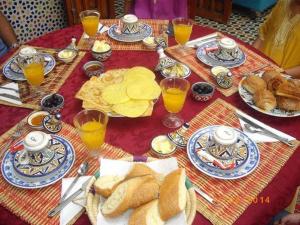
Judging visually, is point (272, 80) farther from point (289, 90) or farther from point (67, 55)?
point (67, 55)

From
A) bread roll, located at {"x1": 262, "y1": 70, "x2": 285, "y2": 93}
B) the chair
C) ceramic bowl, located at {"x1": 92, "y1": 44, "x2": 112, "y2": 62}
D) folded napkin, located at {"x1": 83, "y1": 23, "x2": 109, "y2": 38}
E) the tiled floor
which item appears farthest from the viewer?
the tiled floor

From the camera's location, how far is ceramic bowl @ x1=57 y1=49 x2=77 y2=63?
184cm

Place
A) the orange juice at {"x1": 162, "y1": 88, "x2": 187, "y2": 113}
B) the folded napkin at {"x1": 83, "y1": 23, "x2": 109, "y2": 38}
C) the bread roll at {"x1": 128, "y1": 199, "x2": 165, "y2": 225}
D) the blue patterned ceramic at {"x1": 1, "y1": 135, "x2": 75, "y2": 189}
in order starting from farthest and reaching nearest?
the folded napkin at {"x1": 83, "y1": 23, "x2": 109, "y2": 38} < the orange juice at {"x1": 162, "y1": 88, "x2": 187, "y2": 113} < the blue patterned ceramic at {"x1": 1, "y1": 135, "x2": 75, "y2": 189} < the bread roll at {"x1": 128, "y1": 199, "x2": 165, "y2": 225}

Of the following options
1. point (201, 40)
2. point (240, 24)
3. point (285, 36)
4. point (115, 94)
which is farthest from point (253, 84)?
point (240, 24)

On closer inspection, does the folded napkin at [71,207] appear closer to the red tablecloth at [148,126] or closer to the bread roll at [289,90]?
the red tablecloth at [148,126]

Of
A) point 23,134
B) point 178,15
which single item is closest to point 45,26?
point 178,15

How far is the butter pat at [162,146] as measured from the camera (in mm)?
1308

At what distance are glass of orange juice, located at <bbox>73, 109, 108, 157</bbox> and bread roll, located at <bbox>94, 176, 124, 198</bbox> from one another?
0.21 metres

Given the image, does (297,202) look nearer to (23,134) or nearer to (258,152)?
(258,152)

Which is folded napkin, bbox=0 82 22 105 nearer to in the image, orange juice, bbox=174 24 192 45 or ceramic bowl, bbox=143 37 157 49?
ceramic bowl, bbox=143 37 157 49

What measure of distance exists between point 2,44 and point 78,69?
1.03 m

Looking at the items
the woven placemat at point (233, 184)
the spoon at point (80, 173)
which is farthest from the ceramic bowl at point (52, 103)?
the woven placemat at point (233, 184)

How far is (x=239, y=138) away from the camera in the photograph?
1362 mm

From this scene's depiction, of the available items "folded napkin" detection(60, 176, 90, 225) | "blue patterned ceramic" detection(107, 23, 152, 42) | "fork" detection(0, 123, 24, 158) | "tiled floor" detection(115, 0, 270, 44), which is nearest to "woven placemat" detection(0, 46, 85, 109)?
"fork" detection(0, 123, 24, 158)
